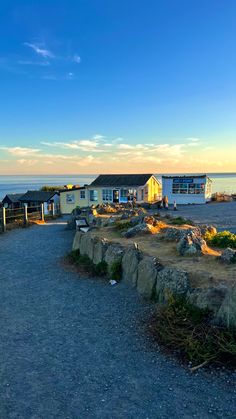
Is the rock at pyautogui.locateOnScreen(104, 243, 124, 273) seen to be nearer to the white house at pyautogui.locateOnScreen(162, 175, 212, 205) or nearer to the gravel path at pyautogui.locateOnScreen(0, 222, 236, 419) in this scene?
the gravel path at pyautogui.locateOnScreen(0, 222, 236, 419)

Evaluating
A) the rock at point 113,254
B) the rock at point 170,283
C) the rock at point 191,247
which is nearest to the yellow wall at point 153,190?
the rock at point 113,254

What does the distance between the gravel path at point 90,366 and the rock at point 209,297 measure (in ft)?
4.25

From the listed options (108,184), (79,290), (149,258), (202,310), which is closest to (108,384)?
(202,310)

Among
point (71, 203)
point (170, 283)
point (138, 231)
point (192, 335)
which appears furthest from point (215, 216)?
point (192, 335)

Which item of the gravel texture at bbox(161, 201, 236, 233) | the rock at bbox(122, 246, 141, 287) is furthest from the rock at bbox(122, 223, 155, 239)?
the gravel texture at bbox(161, 201, 236, 233)

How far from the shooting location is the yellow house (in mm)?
41375

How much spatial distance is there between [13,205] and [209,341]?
1901 inches

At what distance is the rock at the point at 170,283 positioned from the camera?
756 cm

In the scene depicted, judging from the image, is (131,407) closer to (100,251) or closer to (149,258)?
(149,258)

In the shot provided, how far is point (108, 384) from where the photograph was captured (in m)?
5.52

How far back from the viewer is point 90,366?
6.06 metres

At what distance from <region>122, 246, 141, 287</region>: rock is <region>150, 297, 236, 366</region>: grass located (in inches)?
97.5

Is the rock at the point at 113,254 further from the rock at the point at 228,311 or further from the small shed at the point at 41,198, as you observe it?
the small shed at the point at 41,198

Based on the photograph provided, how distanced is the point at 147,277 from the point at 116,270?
6.08ft
